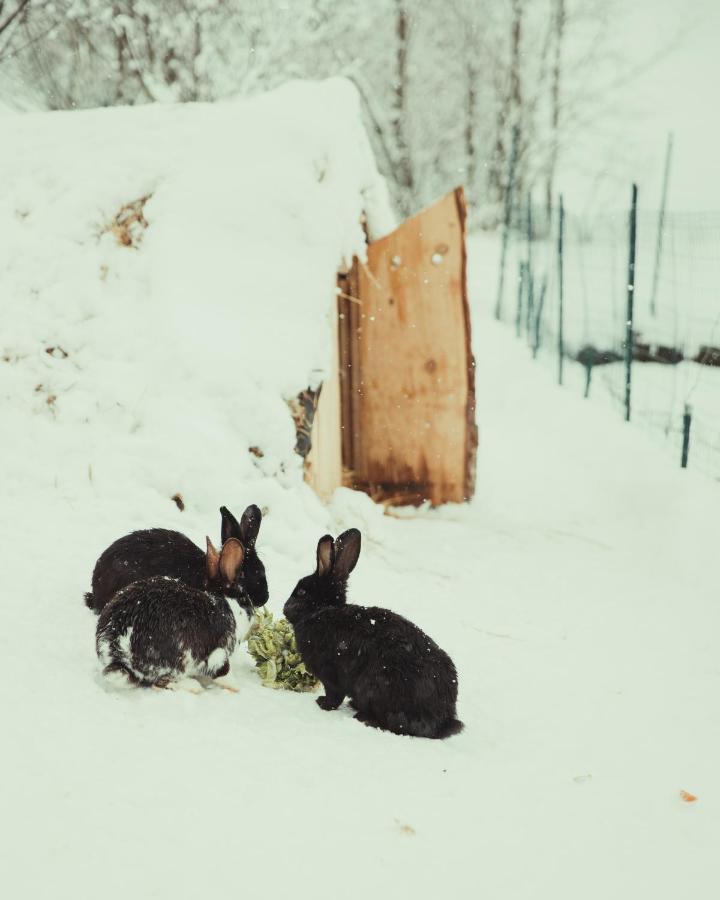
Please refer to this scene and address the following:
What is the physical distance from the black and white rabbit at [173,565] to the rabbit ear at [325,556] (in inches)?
9.7

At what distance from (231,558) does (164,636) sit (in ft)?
1.46

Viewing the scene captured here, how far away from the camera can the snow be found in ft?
6.95

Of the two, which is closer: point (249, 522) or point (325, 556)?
point (325, 556)

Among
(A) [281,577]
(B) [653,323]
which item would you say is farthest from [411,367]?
(B) [653,323]

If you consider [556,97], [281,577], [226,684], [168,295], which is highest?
[556,97]

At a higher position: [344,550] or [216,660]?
[344,550]

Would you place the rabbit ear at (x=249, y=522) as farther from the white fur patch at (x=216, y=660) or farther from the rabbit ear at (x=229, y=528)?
the white fur patch at (x=216, y=660)

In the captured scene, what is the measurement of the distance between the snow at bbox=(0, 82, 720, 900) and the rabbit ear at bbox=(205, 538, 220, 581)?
410 mm

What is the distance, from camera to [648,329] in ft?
32.9

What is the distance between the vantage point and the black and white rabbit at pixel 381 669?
112 inches

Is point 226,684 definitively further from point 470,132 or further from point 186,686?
point 470,132

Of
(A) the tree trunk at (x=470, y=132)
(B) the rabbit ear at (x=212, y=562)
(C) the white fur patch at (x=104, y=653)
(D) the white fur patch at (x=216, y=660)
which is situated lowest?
(D) the white fur patch at (x=216, y=660)

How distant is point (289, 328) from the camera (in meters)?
5.23

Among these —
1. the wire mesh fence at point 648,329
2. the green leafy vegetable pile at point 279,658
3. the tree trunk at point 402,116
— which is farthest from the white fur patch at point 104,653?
the tree trunk at point 402,116
